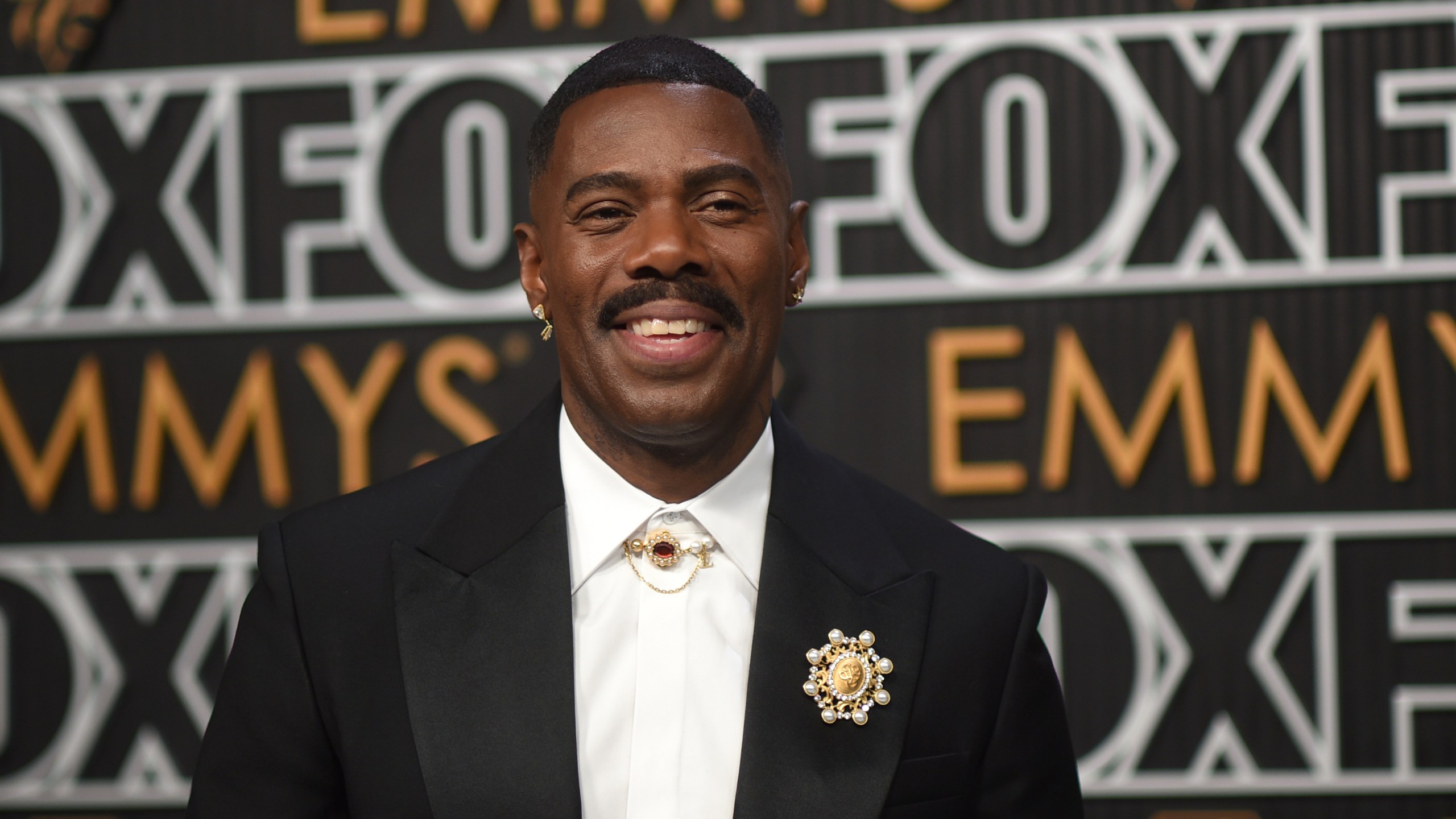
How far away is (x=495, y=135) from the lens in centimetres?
291

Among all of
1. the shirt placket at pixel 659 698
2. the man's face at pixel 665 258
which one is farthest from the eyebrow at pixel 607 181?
the shirt placket at pixel 659 698

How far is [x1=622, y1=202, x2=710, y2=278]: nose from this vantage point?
4.34 ft

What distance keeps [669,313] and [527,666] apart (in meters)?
0.39

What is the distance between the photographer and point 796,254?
5.04ft

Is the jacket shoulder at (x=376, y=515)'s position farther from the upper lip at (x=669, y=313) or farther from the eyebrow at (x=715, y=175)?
the eyebrow at (x=715, y=175)

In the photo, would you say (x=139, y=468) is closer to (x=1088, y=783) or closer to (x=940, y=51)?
(x=940, y=51)

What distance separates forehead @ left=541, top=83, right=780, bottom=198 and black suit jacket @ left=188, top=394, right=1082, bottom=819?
31 cm

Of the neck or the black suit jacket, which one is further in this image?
the neck

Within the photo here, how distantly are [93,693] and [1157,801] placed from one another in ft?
7.68

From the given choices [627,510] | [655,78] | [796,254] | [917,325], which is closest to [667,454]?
[627,510]

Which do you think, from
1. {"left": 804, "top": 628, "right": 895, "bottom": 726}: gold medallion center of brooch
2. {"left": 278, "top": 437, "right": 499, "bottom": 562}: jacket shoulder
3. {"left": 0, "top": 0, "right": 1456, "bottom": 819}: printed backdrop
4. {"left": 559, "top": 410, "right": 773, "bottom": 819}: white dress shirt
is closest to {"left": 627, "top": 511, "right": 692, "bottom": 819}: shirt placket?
{"left": 559, "top": 410, "right": 773, "bottom": 819}: white dress shirt

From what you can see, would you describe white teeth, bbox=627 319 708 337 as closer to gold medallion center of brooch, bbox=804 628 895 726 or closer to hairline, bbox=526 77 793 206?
hairline, bbox=526 77 793 206

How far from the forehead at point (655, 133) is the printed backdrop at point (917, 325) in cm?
145

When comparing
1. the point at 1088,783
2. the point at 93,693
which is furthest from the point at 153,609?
the point at 1088,783
